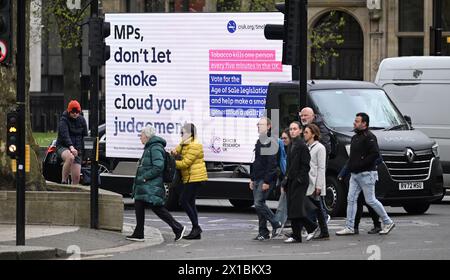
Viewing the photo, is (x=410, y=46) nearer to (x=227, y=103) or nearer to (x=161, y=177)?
(x=227, y=103)

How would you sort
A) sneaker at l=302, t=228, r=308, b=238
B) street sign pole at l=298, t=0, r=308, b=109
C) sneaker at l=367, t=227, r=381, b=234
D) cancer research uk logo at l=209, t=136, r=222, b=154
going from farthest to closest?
cancer research uk logo at l=209, t=136, r=222, b=154 < street sign pole at l=298, t=0, r=308, b=109 < sneaker at l=367, t=227, r=381, b=234 < sneaker at l=302, t=228, r=308, b=238

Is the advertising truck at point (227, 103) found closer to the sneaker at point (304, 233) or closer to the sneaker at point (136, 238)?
the sneaker at point (304, 233)

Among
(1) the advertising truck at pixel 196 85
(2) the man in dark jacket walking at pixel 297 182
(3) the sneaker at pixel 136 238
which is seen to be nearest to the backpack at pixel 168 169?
(3) the sneaker at pixel 136 238

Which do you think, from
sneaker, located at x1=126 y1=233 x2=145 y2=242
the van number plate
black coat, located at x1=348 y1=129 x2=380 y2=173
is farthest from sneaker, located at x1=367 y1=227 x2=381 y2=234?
sneaker, located at x1=126 y1=233 x2=145 y2=242

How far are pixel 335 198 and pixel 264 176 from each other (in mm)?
3336

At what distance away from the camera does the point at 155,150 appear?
18.5 metres

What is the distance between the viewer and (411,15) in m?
45.3

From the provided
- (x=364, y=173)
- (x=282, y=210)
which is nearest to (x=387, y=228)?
(x=364, y=173)

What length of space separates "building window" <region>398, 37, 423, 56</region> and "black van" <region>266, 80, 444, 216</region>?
2185cm

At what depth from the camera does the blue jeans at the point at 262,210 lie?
18.9 meters

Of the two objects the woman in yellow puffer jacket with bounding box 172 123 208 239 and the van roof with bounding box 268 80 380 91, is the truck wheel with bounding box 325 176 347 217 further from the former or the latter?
the woman in yellow puffer jacket with bounding box 172 123 208 239

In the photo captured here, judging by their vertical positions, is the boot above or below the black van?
below

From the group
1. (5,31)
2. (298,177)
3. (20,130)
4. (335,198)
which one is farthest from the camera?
(335,198)

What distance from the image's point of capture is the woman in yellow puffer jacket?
19016mm
